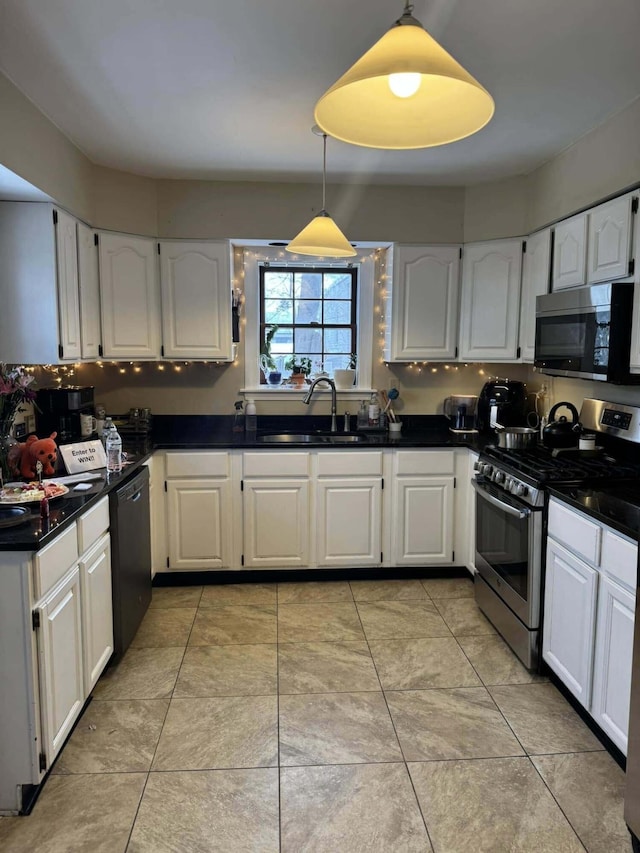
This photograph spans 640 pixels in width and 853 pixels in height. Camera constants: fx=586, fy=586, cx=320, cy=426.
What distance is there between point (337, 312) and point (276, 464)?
1349 millimetres

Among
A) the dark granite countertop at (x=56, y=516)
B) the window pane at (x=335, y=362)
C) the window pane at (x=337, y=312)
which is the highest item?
the window pane at (x=337, y=312)

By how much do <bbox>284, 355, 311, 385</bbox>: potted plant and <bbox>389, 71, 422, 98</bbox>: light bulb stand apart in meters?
3.01

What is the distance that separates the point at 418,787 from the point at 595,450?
1.86m

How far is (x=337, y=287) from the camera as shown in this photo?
4332 millimetres

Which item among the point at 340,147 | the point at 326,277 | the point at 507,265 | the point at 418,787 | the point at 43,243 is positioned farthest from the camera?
the point at 326,277

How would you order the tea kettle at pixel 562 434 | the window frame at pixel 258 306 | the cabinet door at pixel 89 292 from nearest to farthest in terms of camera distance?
the tea kettle at pixel 562 434, the cabinet door at pixel 89 292, the window frame at pixel 258 306

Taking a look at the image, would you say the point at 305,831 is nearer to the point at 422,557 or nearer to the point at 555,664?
the point at 555,664

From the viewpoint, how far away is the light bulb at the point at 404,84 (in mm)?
1260

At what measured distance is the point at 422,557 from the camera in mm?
3826

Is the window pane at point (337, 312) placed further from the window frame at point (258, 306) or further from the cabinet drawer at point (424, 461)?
the cabinet drawer at point (424, 461)

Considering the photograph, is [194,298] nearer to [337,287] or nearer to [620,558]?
[337,287]

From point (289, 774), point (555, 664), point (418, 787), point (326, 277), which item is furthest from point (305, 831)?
point (326, 277)

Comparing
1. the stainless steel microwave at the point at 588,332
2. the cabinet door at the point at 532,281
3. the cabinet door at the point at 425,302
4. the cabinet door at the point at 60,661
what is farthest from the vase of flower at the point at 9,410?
the cabinet door at the point at 532,281

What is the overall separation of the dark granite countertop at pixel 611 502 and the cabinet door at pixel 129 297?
2.55m
